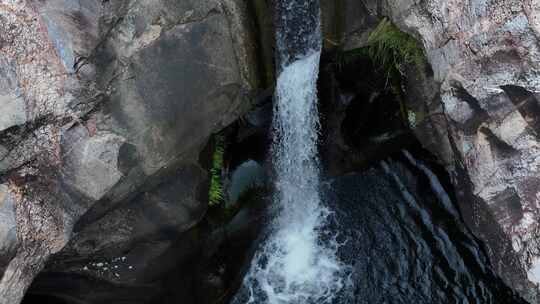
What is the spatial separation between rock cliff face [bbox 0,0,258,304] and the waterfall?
1.88ft

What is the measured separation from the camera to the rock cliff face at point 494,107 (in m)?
4.26

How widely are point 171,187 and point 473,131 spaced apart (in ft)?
11.3

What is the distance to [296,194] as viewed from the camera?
23.3 ft

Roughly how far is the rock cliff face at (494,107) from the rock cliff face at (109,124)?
2.25 m

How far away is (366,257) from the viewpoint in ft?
20.9

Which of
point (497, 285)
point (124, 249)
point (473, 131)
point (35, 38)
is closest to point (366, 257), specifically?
point (497, 285)

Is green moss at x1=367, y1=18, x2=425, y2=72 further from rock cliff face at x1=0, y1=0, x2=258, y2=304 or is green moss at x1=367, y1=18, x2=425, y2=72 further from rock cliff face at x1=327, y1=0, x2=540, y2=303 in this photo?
rock cliff face at x1=0, y1=0, x2=258, y2=304

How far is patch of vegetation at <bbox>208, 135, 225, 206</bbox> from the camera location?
21.5 ft

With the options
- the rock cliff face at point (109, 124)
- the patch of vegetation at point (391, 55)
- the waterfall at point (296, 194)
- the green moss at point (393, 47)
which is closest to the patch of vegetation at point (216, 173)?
the rock cliff face at point (109, 124)

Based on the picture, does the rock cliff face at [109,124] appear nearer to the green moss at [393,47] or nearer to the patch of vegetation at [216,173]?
the patch of vegetation at [216,173]

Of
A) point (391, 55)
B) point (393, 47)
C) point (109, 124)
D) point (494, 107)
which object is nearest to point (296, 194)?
point (391, 55)

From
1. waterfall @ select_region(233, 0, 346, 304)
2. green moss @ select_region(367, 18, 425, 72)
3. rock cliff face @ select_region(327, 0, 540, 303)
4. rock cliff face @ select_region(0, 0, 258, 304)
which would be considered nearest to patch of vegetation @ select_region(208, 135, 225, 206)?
rock cliff face @ select_region(0, 0, 258, 304)

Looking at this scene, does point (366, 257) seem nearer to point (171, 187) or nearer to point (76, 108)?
point (171, 187)

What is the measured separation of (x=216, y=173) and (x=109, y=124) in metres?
1.94
